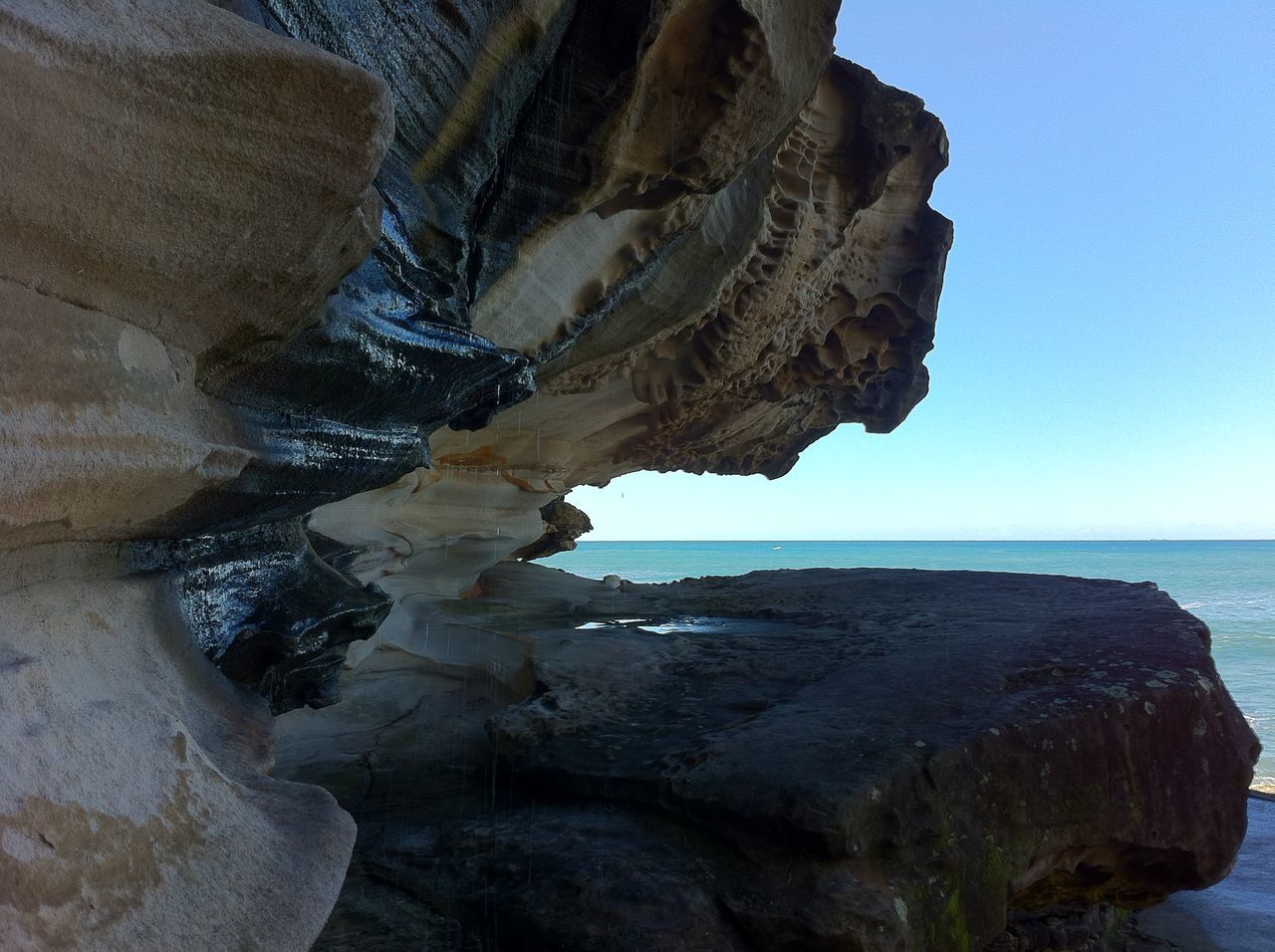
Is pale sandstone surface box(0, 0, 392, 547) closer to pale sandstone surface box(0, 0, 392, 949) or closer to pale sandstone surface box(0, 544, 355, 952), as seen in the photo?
pale sandstone surface box(0, 0, 392, 949)

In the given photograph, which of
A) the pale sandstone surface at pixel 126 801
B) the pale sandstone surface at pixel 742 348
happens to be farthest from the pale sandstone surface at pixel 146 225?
the pale sandstone surface at pixel 742 348

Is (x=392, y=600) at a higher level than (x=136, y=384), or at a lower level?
lower

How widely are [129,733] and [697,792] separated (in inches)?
38.3

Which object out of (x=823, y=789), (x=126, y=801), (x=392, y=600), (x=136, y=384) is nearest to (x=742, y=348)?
(x=392, y=600)

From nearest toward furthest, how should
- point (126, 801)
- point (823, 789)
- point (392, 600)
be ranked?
point (126, 801)
point (823, 789)
point (392, 600)

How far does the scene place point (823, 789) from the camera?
1.48 metres

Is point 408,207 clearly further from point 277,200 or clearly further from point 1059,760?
point 1059,760

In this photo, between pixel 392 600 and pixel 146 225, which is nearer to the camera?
pixel 146 225

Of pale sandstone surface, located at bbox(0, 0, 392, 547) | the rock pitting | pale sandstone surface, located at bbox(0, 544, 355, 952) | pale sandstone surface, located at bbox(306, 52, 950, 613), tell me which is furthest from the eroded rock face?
pale sandstone surface, located at bbox(306, 52, 950, 613)

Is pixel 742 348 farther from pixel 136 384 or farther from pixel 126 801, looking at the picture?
pixel 126 801

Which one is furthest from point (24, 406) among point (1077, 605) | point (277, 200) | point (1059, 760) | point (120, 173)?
point (1077, 605)

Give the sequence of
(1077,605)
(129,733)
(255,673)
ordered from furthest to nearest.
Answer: (1077,605) → (255,673) → (129,733)

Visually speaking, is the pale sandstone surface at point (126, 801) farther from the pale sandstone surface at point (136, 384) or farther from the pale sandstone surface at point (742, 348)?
the pale sandstone surface at point (742, 348)

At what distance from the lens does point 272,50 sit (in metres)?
0.98
